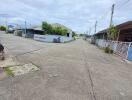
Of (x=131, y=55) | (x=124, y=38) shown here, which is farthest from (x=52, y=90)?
(x=124, y=38)

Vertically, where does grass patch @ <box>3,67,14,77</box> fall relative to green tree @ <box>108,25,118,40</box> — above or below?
below

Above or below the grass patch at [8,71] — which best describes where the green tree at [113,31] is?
above

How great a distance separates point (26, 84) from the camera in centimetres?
523

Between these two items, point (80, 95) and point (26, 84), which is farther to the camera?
point (26, 84)

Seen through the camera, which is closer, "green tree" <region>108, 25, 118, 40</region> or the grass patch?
the grass patch

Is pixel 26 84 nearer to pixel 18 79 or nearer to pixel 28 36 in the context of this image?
pixel 18 79

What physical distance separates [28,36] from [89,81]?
36.9 meters

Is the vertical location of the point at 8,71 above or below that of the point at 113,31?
below

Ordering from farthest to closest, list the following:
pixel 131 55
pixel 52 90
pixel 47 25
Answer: pixel 47 25 → pixel 131 55 → pixel 52 90

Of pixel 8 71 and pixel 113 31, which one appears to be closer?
pixel 8 71

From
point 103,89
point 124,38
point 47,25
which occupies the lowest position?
point 103,89

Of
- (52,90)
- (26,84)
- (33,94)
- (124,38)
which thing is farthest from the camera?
(124,38)

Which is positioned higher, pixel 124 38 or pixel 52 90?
pixel 124 38

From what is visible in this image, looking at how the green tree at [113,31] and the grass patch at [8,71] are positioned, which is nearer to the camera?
the grass patch at [8,71]
